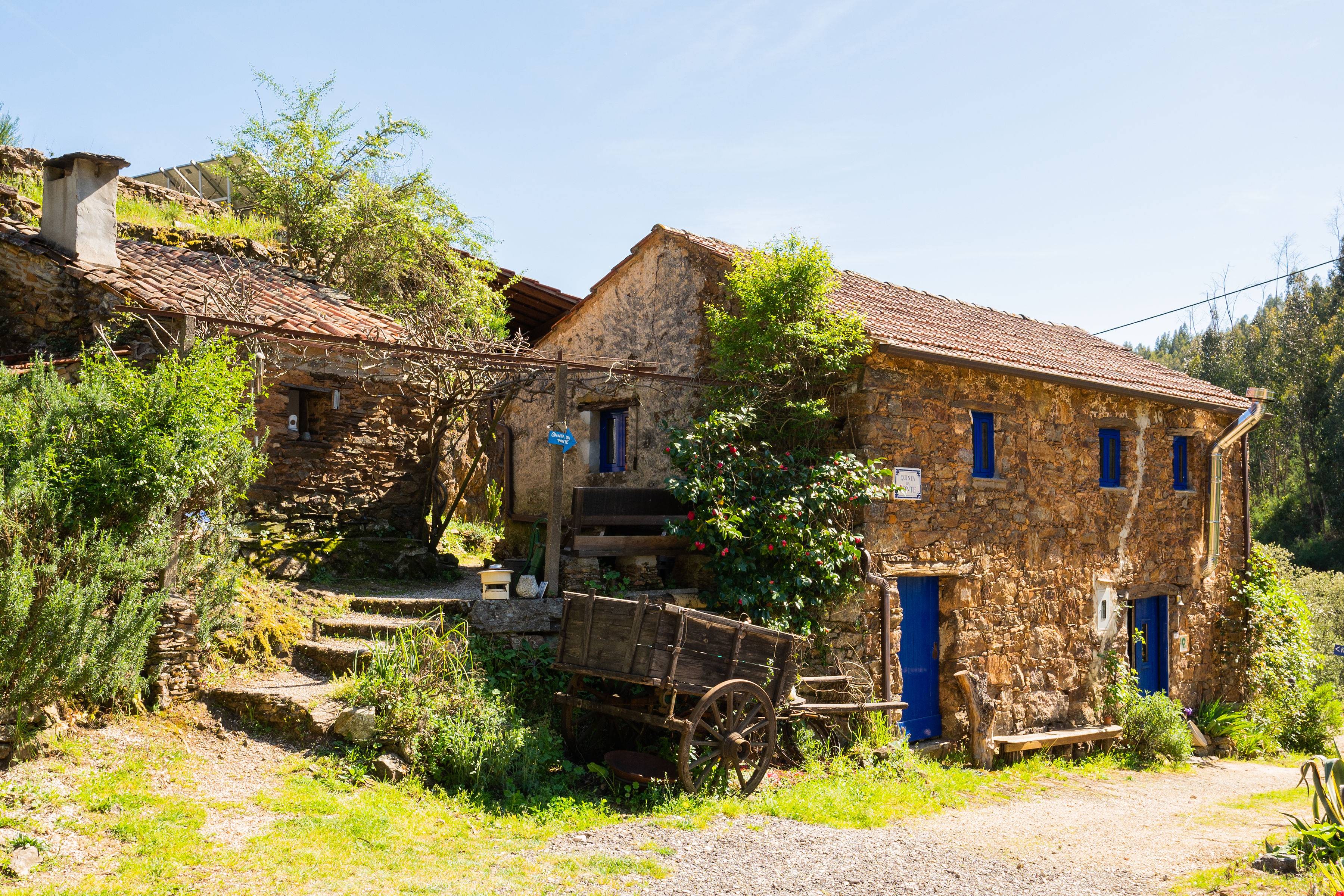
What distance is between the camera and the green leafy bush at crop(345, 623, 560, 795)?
20.9 feet

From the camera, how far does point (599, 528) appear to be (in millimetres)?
8750

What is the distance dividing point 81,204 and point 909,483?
374 inches

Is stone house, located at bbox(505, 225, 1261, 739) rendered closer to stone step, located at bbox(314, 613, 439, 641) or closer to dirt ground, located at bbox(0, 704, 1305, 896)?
dirt ground, located at bbox(0, 704, 1305, 896)

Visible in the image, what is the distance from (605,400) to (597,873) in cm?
687

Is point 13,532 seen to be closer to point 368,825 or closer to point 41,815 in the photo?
point 41,815

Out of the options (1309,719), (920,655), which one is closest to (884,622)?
(920,655)

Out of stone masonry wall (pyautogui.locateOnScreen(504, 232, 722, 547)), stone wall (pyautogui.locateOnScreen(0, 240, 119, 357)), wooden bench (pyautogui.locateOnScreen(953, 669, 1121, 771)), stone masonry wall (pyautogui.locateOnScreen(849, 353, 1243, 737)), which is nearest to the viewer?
stone masonry wall (pyautogui.locateOnScreen(849, 353, 1243, 737))

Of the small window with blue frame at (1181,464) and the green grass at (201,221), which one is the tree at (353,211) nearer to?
the green grass at (201,221)

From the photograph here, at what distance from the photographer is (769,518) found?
8.45 metres

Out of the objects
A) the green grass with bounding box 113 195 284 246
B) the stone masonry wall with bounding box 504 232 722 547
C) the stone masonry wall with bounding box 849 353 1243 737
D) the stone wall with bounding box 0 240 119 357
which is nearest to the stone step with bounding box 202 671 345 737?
the stone masonry wall with bounding box 504 232 722 547

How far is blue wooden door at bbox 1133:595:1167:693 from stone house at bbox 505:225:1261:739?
0.03 m

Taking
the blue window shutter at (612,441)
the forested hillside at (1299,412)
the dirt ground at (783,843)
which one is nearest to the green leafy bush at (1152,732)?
the dirt ground at (783,843)

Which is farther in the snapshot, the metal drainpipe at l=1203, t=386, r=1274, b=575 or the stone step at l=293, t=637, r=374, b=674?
the metal drainpipe at l=1203, t=386, r=1274, b=575

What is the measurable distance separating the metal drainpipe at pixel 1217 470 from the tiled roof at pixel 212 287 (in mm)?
10968
